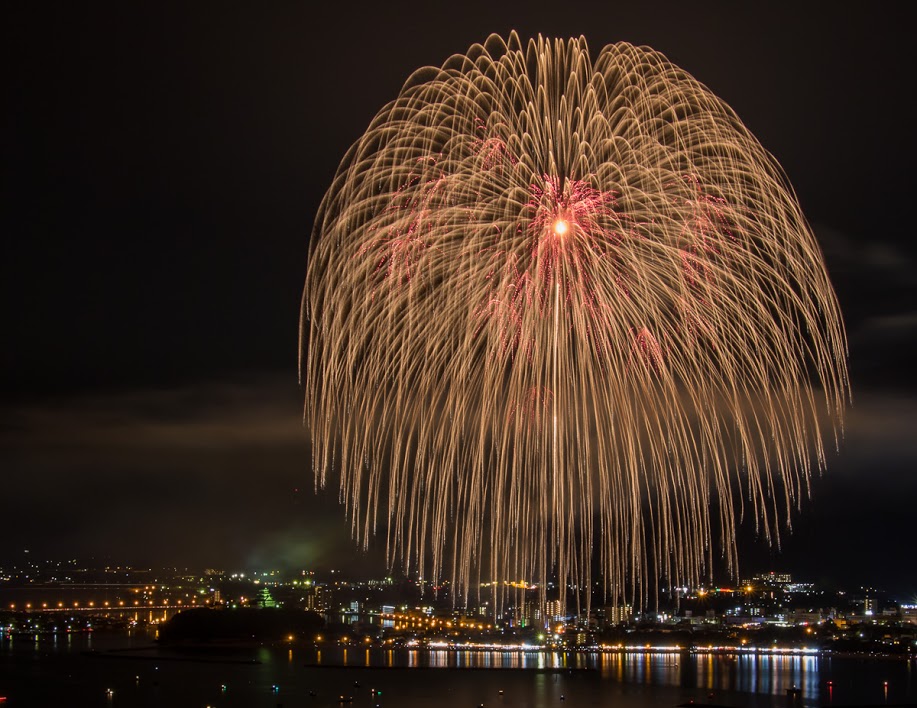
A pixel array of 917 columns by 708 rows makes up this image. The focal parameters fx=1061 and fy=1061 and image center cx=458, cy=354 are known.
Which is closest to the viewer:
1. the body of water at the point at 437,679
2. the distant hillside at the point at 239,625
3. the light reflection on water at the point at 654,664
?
the body of water at the point at 437,679

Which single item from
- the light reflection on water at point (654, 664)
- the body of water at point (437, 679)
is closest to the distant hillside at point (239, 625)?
the body of water at point (437, 679)

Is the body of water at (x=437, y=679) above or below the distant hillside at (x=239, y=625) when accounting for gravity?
above

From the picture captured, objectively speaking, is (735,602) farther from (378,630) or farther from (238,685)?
(238,685)

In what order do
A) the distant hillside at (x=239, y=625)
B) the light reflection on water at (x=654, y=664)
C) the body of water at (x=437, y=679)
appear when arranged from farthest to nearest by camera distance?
1. the distant hillside at (x=239, y=625)
2. the light reflection on water at (x=654, y=664)
3. the body of water at (x=437, y=679)

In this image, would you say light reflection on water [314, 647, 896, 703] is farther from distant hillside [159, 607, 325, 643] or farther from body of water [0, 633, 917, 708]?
distant hillside [159, 607, 325, 643]

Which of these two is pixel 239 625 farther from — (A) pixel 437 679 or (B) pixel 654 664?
(A) pixel 437 679

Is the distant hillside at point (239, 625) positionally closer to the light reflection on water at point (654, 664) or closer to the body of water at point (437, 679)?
the body of water at point (437, 679)

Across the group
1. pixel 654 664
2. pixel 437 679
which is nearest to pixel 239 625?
pixel 654 664

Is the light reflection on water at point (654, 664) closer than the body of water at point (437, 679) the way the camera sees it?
No

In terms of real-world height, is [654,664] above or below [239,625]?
above

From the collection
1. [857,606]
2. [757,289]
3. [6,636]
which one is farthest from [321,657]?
[857,606]
